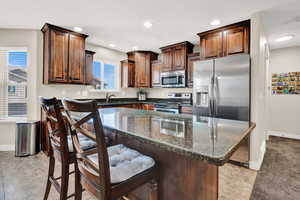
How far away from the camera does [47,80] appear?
10.2 feet

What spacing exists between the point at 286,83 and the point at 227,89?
3.13m

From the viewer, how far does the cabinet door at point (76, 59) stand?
3.33 meters

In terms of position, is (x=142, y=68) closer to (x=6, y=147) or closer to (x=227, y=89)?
(x=227, y=89)

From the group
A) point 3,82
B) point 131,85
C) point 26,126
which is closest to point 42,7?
point 3,82

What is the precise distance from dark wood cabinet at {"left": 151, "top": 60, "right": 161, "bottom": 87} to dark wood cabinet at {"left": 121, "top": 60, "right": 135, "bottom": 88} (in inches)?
25.6

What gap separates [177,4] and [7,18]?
10.2ft

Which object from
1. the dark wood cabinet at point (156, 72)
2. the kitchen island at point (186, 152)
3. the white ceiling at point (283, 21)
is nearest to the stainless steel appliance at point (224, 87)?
the white ceiling at point (283, 21)

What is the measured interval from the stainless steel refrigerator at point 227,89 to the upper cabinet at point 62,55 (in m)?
2.66

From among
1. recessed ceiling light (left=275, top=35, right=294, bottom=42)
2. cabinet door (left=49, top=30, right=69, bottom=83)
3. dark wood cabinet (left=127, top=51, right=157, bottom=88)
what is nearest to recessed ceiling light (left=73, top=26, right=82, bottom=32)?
cabinet door (left=49, top=30, right=69, bottom=83)

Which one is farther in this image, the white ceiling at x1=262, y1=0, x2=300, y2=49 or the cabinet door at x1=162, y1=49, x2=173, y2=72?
the cabinet door at x1=162, y1=49, x2=173, y2=72

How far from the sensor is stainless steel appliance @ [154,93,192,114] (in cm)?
387

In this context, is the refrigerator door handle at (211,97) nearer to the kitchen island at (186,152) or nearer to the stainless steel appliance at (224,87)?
the stainless steel appliance at (224,87)

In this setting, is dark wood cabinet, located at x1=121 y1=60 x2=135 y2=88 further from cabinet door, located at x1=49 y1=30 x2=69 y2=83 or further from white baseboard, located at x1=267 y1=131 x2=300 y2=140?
white baseboard, located at x1=267 y1=131 x2=300 y2=140

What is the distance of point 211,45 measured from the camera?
10.5ft
